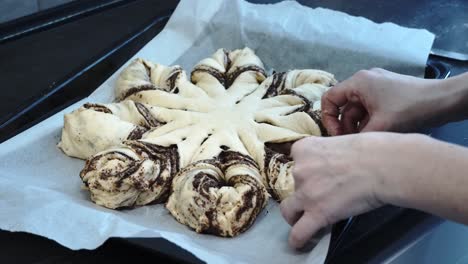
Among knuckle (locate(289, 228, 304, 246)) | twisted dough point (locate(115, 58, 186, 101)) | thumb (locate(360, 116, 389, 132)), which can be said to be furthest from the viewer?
twisted dough point (locate(115, 58, 186, 101))

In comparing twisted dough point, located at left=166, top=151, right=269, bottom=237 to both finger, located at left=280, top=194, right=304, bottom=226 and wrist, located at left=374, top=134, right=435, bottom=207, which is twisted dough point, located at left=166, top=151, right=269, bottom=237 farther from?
wrist, located at left=374, top=134, right=435, bottom=207

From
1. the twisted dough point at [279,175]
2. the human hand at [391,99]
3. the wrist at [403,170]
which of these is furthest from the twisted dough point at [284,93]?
the wrist at [403,170]

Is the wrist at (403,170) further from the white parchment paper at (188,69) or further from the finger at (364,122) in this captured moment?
the finger at (364,122)

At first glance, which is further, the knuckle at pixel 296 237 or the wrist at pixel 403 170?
the knuckle at pixel 296 237

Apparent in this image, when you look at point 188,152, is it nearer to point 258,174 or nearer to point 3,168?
point 258,174

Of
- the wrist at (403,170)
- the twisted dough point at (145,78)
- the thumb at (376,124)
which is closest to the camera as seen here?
the wrist at (403,170)

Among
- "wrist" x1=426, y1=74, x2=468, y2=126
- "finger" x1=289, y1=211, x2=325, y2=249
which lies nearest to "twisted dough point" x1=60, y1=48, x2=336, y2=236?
"finger" x1=289, y1=211, x2=325, y2=249

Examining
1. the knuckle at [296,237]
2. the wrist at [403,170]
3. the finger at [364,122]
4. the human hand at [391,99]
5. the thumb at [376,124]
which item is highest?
the wrist at [403,170]

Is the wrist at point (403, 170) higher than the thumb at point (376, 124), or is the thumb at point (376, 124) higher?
the wrist at point (403, 170)
